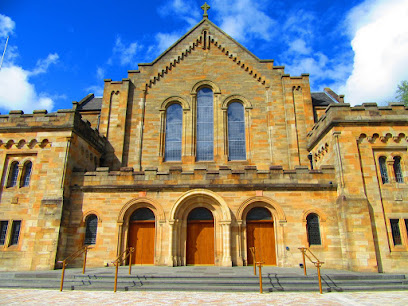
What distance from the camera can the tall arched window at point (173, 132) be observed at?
21.0 meters

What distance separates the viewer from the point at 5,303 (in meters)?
8.96

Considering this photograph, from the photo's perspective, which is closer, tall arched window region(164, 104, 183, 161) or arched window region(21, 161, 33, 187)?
arched window region(21, 161, 33, 187)

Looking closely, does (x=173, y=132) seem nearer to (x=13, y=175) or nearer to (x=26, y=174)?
(x=26, y=174)

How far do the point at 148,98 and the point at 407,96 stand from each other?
29935mm

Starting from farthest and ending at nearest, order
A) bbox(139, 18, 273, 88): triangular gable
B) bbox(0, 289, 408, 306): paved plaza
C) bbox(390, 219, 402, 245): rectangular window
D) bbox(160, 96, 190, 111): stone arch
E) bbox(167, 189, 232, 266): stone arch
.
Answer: bbox(139, 18, 273, 88): triangular gable
bbox(160, 96, 190, 111): stone arch
bbox(167, 189, 232, 266): stone arch
bbox(390, 219, 402, 245): rectangular window
bbox(0, 289, 408, 306): paved plaza

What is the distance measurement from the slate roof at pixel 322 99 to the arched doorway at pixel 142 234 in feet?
49.8

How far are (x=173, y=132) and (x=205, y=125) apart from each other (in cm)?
235

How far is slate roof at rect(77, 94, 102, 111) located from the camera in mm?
24781

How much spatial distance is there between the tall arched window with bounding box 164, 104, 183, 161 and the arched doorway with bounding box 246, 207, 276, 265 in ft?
23.3

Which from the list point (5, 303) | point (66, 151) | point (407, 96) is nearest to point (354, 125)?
point (66, 151)

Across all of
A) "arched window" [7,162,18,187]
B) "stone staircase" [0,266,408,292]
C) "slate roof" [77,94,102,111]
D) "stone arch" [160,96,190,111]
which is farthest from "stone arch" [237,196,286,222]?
"slate roof" [77,94,102,111]

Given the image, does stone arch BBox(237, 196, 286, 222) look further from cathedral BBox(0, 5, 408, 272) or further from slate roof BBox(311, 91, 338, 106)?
slate roof BBox(311, 91, 338, 106)

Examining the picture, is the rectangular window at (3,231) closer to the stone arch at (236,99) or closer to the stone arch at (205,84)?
the stone arch at (205,84)

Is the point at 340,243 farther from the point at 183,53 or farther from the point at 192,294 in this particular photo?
the point at 183,53
